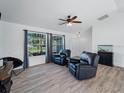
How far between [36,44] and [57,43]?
5.79 feet

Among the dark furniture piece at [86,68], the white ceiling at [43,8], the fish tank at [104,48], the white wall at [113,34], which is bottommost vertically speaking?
the dark furniture piece at [86,68]

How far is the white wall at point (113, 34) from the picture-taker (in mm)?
5719

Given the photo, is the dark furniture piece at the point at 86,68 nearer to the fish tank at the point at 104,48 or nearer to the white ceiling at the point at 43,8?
the white ceiling at the point at 43,8

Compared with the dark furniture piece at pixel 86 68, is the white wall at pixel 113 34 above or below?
above

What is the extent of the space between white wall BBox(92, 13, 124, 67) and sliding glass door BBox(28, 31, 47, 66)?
137 inches

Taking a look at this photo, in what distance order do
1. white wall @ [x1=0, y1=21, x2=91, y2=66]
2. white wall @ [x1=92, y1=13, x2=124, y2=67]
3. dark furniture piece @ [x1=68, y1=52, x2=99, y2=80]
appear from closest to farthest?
dark furniture piece @ [x1=68, y1=52, x2=99, y2=80] → white wall @ [x1=0, y1=21, x2=91, y2=66] → white wall @ [x1=92, y1=13, x2=124, y2=67]

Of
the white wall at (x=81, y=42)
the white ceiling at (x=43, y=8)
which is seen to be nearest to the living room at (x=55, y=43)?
the white ceiling at (x=43, y=8)

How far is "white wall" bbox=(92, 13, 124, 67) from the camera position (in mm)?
5719

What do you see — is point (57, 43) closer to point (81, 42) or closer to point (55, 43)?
point (55, 43)

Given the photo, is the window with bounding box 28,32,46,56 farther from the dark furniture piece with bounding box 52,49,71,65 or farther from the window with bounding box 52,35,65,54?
the dark furniture piece with bounding box 52,49,71,65

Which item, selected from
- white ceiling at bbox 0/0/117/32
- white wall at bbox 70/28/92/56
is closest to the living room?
white ceiling at bbox 0/0/117/32

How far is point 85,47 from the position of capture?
848cm

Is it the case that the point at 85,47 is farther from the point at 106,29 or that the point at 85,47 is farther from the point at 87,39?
the point at 106,29

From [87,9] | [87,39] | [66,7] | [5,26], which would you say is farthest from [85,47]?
[5,26]
